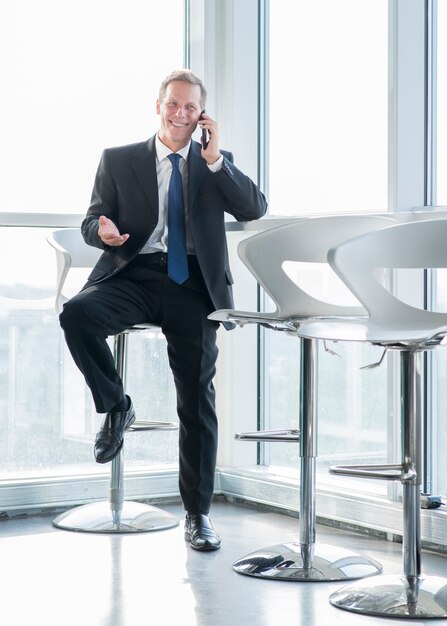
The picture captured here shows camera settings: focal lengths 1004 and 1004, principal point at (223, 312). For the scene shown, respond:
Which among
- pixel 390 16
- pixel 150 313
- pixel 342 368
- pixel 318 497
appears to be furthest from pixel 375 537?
pixel 390 16

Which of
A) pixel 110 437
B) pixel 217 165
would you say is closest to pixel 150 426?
pixel 110 437

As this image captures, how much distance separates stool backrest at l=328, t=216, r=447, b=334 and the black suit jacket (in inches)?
43.2

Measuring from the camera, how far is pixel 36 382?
4.22 meters

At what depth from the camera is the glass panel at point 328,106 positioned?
12.6ft

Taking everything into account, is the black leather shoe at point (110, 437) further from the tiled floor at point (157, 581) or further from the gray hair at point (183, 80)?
the gray hair at point (183, 80)

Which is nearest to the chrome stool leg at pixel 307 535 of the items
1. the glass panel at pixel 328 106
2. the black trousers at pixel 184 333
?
the black trousers at pixel 184 333

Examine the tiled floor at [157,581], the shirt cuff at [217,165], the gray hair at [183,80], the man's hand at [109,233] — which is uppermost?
the gray hair at [183,80]

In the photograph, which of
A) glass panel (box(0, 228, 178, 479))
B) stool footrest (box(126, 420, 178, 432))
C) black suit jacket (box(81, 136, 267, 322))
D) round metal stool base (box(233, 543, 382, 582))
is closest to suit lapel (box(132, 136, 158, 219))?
black suit jacket (box(81, 136, 267, 322))

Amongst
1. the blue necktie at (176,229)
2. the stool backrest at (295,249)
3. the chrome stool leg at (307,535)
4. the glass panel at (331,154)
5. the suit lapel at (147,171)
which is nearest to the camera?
the stool backrest at (295,249)

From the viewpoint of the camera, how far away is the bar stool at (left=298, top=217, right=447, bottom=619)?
2516mm

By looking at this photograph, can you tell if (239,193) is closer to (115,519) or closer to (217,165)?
(217,165)

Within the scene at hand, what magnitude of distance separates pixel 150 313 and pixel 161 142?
2.23 ft

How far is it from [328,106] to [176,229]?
3.07 feet

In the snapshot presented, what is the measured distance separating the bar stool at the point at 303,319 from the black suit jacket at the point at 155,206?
50 centimetres
